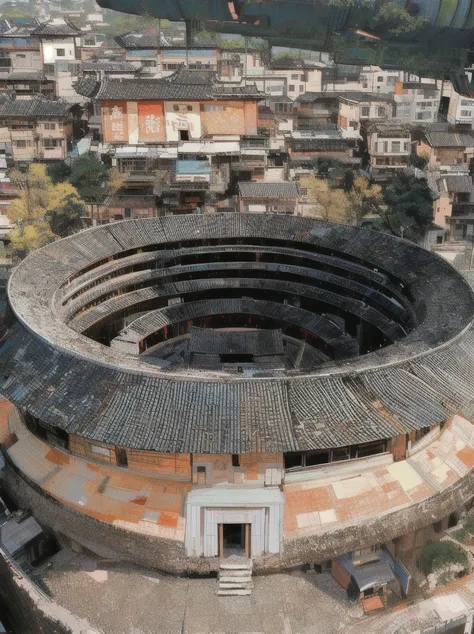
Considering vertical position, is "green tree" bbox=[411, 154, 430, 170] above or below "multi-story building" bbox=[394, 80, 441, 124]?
below

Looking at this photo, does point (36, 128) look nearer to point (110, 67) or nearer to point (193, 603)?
point (110, 67)

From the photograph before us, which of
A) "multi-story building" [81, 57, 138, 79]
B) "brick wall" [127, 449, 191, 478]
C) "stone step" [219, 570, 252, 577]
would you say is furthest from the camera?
"multi-story building" [81, 57, 138, 79]

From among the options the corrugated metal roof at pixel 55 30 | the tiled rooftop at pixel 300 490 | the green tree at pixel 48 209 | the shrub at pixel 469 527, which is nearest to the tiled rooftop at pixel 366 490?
the tiled rooftop at pixel 300 490

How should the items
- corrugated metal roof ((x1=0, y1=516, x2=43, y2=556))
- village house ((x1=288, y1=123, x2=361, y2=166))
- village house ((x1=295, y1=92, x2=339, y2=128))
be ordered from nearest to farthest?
1. corrugated metal roof ((x1=0, y1=516, x2=43, y2=556))
2. village house ((x1=288, y1=123, x2=361, y2=166))
3. village house ((x1=295, y1=92, x2=339, y2=128))

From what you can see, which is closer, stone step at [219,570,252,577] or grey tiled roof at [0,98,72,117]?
stone step at [219,570,252,577]

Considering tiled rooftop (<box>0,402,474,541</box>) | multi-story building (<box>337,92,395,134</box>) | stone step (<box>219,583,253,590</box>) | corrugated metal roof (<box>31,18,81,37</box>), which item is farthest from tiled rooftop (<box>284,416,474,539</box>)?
corrugated metal roof (<box>31,18,81,37</box>)

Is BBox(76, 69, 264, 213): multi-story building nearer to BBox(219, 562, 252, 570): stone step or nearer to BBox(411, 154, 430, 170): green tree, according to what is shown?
BBox(411, 154, 430, 170): green tree

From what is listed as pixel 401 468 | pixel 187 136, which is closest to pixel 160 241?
pixel 187 136

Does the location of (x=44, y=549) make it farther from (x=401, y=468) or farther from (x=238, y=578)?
(x=401, y=468)
